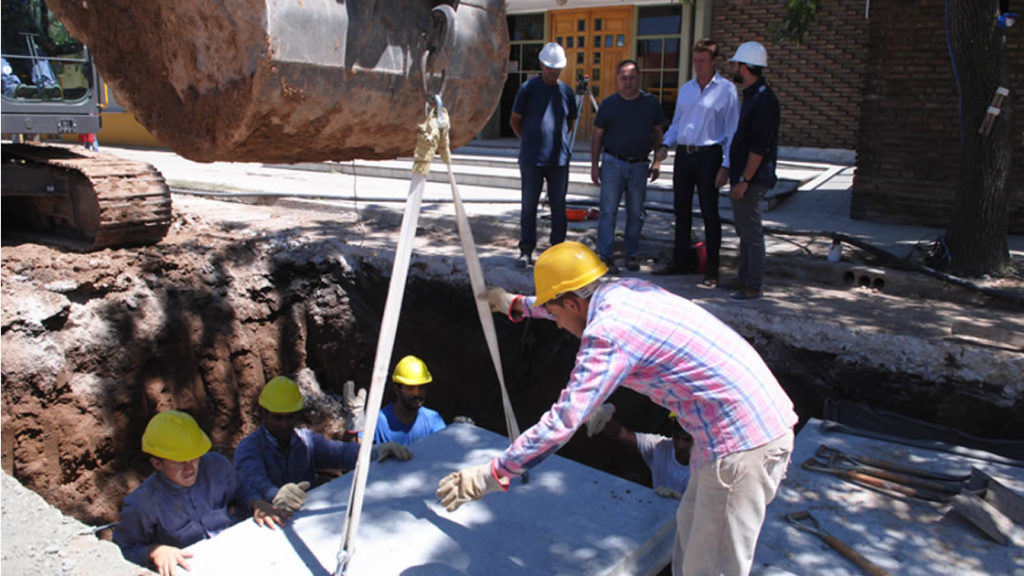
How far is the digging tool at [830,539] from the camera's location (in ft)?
9.57

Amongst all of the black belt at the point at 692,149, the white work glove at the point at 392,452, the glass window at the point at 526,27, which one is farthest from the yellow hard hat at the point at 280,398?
the glass window at the point at 526,27

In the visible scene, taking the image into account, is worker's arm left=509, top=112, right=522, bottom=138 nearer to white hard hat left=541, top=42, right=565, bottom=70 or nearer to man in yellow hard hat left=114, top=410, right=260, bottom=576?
white hard hat left=541, top=42, right=565, bottom=70

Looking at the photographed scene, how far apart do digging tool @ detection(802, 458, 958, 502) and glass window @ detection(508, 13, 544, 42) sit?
1324cm

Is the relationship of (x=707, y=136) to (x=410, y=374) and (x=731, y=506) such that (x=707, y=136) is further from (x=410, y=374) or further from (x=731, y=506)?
(x=731, y=506)

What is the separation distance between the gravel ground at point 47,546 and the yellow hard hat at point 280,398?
6.10ft

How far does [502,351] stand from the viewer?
21.9ft

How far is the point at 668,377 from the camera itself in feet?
8.12

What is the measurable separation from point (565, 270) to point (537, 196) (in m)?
4.05

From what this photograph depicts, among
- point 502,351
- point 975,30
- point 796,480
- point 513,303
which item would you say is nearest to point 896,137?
point 975,30

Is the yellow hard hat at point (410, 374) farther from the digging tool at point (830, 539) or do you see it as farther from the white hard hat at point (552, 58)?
the white hard hat at point (552, 58)

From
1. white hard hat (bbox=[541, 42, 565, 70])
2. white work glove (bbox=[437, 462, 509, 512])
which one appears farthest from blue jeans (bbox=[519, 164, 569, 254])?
white work glove (bbox=[437, 462, 509, 512])

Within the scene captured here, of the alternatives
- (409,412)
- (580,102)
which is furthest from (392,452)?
(580,102)

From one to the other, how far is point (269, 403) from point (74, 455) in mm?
2218

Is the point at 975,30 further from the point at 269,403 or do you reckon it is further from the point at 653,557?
the point at 269,403
